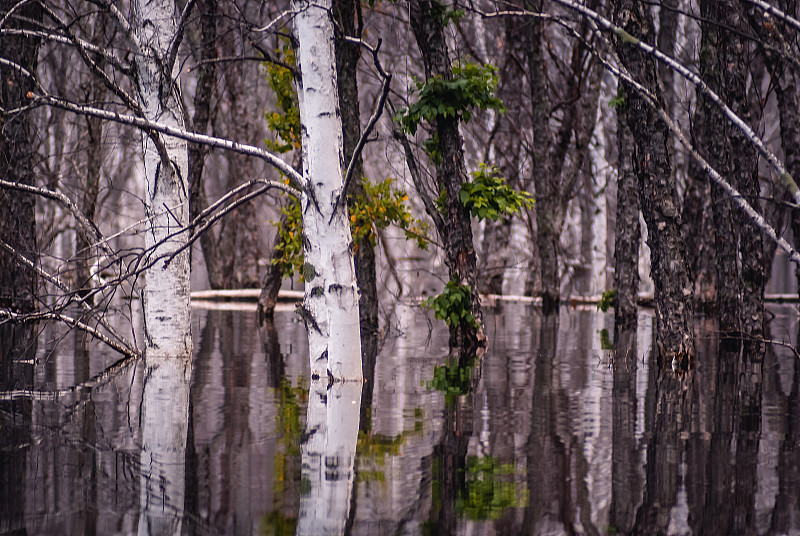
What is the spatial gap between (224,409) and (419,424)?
1.66 m

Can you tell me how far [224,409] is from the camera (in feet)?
25.9

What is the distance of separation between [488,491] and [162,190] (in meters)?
7.20

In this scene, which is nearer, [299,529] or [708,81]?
[299,529]

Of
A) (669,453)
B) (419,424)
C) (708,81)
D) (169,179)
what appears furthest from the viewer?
(708,81)

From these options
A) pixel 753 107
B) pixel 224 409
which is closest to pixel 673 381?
pixel 224 409

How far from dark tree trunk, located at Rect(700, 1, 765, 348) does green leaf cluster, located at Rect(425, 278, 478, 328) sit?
3.66 m

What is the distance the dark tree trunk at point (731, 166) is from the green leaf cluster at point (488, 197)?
302 centimetres

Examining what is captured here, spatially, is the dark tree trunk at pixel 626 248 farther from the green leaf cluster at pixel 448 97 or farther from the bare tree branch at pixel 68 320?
the bare tree branch at pixel 68 320

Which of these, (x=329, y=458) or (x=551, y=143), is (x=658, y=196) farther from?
(x=551, y=143)

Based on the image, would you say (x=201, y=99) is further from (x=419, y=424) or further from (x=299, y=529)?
(x=299, y=529)

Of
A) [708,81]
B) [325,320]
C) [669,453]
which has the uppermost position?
[708,81]

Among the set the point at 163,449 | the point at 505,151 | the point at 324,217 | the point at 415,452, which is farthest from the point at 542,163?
the point at 163,449

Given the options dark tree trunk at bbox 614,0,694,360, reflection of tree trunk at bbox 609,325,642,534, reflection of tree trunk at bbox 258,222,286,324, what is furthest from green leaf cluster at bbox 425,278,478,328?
reflection of tree trunk at bbox 258,222,286,324

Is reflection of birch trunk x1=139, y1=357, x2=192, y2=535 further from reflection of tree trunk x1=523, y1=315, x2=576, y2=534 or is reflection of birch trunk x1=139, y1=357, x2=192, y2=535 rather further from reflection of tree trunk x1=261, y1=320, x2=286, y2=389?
reflection of tree trunk x1=523, y1=315, x2=576, y2=534
